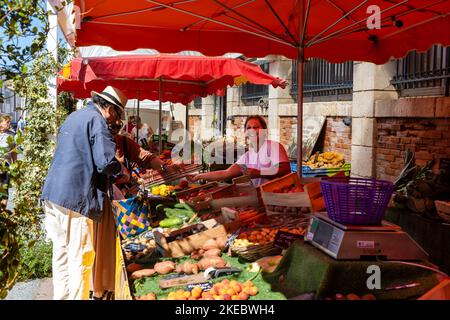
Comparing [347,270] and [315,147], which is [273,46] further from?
[315,147]

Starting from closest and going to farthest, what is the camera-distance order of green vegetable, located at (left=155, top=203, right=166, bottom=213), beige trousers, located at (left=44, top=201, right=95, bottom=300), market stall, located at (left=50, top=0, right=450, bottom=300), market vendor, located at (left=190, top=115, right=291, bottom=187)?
market stall, located at (left=50, top=0, right=450, bottom=300)
beige trousers, located at (left=44, top=201, right=95, bottom=300)
market vendor, located at (left=190, top=115, right=291, bottom=187)
green vegetable, located at (left=155, top=203, right=166, bottom=213)

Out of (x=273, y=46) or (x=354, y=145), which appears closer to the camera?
(x=273, y=46)

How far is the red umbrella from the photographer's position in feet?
16.0

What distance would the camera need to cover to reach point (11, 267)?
267 cm

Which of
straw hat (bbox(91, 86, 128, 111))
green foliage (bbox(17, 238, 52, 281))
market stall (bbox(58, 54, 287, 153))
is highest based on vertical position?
market stall (bbox(58, 54, 287, 153))

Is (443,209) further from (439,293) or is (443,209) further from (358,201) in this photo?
(439,293)

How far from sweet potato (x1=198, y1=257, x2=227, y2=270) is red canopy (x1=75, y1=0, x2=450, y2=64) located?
230cm

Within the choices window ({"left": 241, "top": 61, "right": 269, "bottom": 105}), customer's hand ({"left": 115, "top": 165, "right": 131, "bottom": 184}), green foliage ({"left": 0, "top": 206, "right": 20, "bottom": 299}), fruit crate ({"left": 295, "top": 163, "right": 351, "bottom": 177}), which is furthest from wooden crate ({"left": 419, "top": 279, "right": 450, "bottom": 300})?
window ({"left": 241, "top": 61, "right": 269, "bottom": 105})

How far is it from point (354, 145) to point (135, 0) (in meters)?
5.68

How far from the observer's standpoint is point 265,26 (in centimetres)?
578

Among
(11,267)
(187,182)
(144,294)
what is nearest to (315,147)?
(187,182)

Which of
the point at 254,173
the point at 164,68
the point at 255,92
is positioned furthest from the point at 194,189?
the point at 255,92

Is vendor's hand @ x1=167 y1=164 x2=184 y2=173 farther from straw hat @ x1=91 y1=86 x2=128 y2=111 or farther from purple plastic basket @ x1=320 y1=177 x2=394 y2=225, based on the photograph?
purple plastic basket @ x1=320 y1=177 x2=394 y2=225
